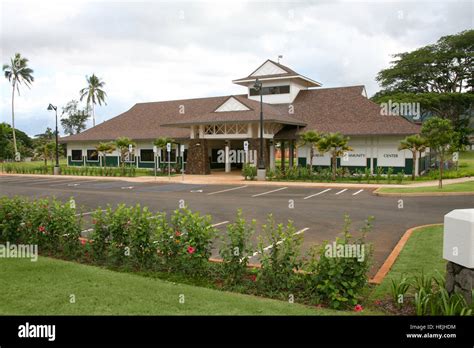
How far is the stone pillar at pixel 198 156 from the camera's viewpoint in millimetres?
36438

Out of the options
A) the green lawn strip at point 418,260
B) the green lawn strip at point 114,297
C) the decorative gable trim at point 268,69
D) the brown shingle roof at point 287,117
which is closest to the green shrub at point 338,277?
the green lawn strip at point 114,297

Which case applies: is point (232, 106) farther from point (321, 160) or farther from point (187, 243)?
point (187, 243)

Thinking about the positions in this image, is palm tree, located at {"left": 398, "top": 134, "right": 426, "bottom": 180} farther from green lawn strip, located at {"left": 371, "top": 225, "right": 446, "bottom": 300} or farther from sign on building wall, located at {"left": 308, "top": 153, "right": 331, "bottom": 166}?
green lawn strip, located at {"left": 371, "top": 225, "right": 446, "bottom": 300}

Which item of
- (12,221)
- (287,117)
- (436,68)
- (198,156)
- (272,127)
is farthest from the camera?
(436,68)

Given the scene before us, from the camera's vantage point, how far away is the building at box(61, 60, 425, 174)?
32.5 metres

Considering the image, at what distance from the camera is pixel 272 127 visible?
35.2 metres

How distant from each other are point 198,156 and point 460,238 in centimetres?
3197

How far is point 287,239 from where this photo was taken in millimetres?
6512

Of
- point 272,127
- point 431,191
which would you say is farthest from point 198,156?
point 431,191

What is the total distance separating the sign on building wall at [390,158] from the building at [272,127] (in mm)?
70

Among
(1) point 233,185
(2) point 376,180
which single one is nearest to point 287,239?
(1) point 233,185

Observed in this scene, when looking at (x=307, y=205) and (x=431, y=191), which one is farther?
(x=431, y=191)

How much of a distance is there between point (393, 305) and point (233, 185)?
21100 millimetres

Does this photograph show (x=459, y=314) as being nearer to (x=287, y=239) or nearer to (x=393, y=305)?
(x=393, y=305)
